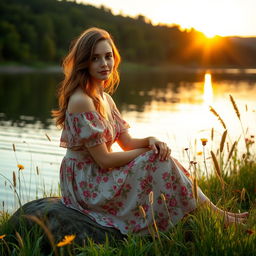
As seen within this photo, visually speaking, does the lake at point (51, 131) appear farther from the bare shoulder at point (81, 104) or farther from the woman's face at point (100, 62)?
the woman's face at point (100, 62)

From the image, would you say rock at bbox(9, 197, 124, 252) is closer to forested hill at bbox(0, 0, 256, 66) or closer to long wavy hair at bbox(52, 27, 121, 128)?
long wavy hair at bbox(52, 27, 121, 128)

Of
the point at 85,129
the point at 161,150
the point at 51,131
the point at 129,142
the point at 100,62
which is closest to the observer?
the point at 161,150

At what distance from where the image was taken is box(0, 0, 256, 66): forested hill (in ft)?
217

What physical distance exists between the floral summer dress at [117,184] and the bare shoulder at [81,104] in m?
0.03

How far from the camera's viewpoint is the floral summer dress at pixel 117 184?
124 inches

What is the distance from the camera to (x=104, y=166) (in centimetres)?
329

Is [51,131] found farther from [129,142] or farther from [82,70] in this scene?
[82,70]

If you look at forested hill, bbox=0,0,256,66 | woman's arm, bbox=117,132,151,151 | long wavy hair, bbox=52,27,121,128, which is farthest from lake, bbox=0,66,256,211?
forested hill, bbox=0,0,256,66

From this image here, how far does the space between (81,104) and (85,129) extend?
0.18 meters

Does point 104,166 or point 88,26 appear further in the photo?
point 88,26

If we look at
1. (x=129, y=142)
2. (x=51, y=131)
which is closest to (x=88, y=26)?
(x=51, y=131)

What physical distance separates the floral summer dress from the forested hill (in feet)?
176

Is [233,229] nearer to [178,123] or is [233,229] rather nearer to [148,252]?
[148,252]

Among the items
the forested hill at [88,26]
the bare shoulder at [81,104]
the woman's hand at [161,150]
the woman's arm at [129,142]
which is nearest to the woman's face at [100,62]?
the bare shoulder at [81,104]
